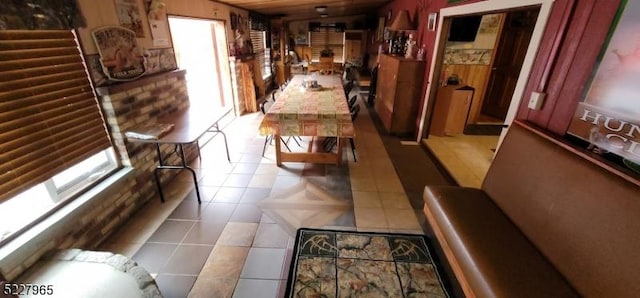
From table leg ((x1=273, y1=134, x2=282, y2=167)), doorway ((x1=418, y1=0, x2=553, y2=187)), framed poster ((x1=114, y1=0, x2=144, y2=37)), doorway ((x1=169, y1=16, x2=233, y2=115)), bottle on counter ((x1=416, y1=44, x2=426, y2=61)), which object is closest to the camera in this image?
doorway ((x1=418, y1=0, x2=553, y2=187))

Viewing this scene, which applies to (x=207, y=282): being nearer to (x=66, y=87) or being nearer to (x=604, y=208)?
(x=66, y=87)

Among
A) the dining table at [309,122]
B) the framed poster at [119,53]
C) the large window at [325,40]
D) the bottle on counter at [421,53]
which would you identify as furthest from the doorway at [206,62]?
the large window at [325,40]

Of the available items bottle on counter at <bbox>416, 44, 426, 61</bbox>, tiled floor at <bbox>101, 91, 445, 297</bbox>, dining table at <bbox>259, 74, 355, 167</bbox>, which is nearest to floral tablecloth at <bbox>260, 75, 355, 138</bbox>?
dining table at <bbox>259, 74, 355, 167</bbox>

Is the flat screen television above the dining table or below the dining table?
above

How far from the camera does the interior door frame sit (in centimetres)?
190

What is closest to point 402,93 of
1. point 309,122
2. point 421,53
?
point 421,53

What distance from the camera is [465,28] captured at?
4.12m

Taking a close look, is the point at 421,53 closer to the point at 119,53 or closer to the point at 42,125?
the point at 119,53

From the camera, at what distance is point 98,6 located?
2.04 metres

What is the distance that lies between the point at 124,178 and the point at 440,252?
277 centimetres

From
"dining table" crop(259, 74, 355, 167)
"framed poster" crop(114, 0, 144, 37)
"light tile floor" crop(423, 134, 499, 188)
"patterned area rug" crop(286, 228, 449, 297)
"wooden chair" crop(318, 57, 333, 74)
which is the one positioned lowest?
"patterned area rug" crop(286, 228, 449, 297)

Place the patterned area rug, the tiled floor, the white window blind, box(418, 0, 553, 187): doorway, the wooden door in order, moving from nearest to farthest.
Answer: the white window blind → the patterned area rug → the tiled floor → box(418, 0, 553, 187): doorway → the wooden door

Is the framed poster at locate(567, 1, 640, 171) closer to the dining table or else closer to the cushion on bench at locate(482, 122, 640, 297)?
the cushion on bench at locate(482, 122, 640, 297)

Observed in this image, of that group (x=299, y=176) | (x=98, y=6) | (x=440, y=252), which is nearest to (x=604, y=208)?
(x=440, y=252)
